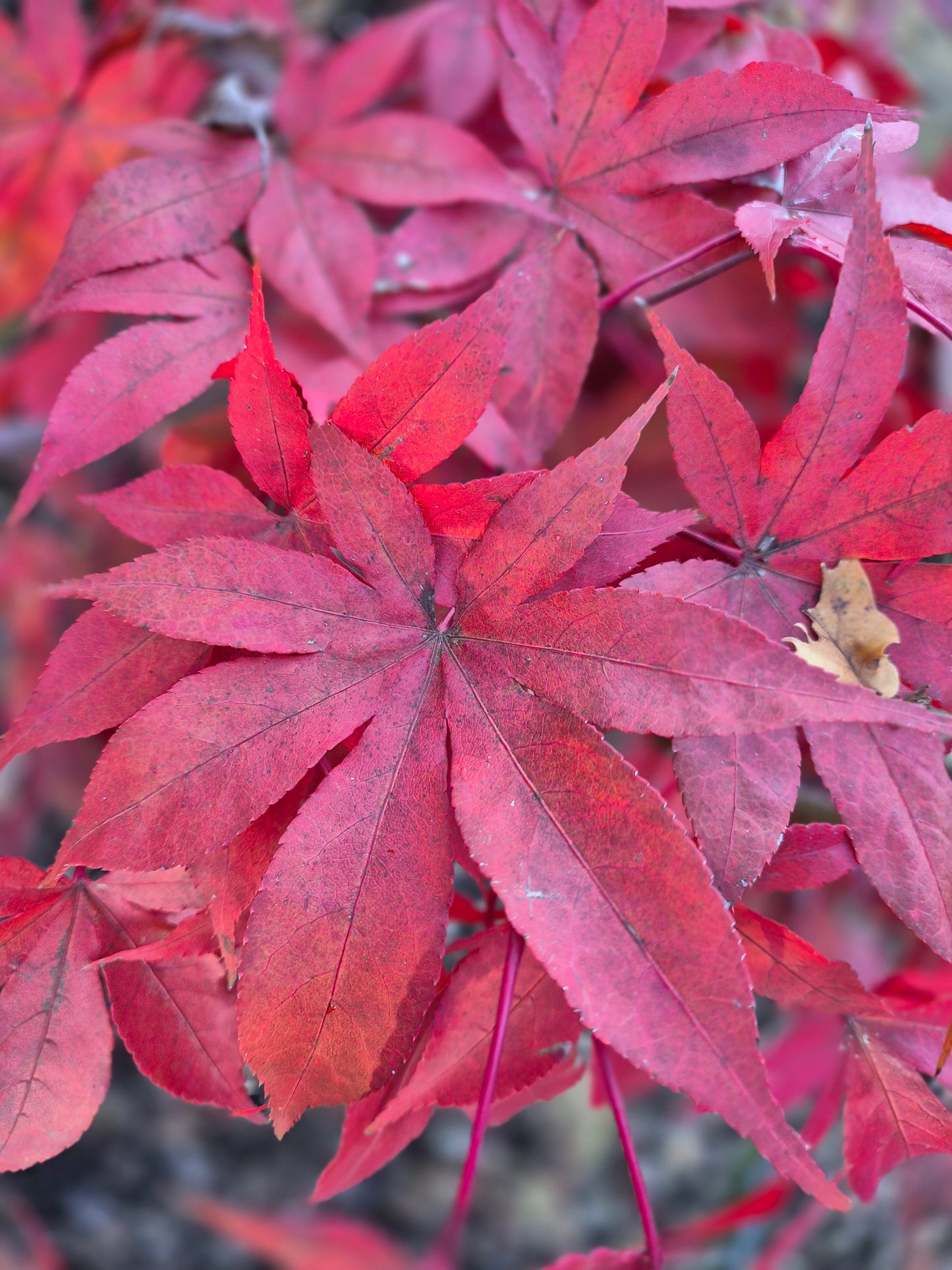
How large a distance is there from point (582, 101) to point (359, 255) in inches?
8.8

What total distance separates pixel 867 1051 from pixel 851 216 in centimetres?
59

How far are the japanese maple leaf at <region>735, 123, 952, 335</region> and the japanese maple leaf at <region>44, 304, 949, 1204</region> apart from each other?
202 mm

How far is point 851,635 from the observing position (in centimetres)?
51

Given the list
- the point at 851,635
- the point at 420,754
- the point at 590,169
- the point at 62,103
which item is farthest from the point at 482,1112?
the point at 62,103

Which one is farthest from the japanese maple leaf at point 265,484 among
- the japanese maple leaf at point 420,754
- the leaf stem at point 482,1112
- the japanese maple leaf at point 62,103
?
the japanese maple leaf at point 62,103

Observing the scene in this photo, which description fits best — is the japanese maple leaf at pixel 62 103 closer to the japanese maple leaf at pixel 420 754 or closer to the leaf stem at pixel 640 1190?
the japanese maple leaf at pixel 420 754

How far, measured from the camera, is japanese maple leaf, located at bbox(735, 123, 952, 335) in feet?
1.74

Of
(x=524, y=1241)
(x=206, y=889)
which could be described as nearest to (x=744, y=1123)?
(x=206, y=889)

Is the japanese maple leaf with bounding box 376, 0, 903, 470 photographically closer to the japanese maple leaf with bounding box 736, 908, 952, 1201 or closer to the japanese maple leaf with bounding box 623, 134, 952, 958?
the japanese maple leaf with bounding box 623, 134, 952, 958

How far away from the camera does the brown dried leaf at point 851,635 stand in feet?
1.62

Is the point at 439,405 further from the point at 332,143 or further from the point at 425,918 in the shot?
the point at 332,143

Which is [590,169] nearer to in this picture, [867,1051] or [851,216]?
[851,216]

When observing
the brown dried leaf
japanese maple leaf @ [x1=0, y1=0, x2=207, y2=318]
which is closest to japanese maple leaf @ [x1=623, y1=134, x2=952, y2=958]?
the brown dried leaf

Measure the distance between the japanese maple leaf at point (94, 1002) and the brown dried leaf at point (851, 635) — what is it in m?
0.43
